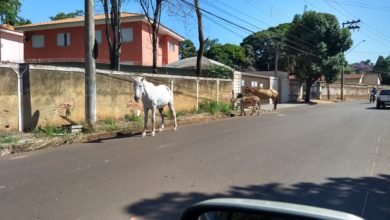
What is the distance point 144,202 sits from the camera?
252 inches

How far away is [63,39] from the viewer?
40.9m

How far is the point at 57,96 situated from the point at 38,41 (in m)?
29.1

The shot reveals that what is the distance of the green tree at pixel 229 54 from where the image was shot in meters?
72.1

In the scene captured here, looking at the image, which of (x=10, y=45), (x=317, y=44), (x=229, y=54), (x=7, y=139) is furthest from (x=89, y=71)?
(x=229, y=54)

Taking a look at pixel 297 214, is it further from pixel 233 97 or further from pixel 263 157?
pixel 233 97

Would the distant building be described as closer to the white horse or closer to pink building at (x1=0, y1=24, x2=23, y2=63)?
pink building at (x1=0, y1=24, x2=23, y2=63)

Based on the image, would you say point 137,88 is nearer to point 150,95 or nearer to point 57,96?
point 150,95

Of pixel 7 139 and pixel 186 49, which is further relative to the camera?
pixel 186 49

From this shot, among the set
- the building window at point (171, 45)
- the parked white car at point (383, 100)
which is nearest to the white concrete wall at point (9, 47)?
the building window at point (171, 45)

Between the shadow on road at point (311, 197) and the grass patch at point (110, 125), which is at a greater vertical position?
the grass patch at point (110, 125)

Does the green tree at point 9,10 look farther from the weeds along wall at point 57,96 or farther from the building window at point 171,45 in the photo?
the weeds along wall at point 57,96

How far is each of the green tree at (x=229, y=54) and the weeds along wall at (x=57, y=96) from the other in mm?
52310

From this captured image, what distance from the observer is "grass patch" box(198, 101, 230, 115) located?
24.0m

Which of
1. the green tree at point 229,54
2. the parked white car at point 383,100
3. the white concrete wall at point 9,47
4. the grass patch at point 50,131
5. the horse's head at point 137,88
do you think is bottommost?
the grass patch at point 50,131
